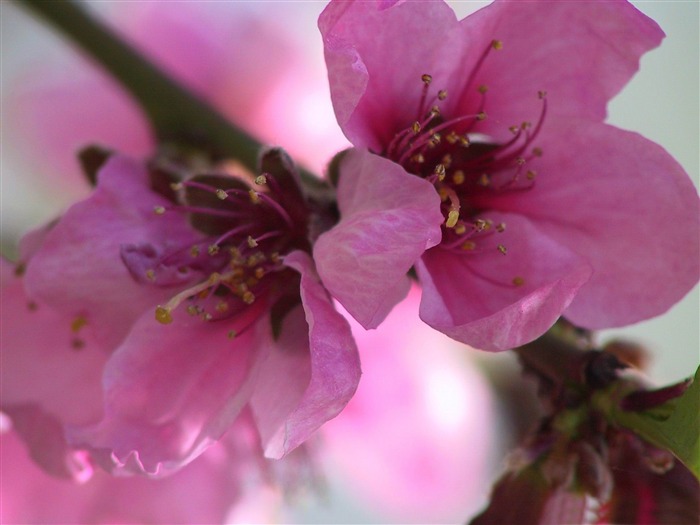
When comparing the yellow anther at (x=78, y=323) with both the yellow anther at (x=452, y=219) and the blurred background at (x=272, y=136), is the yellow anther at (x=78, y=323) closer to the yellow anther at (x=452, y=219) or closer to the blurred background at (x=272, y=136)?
the yellow anther at (x=452, y=219)

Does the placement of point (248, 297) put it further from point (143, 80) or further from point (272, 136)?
point (272, 136)

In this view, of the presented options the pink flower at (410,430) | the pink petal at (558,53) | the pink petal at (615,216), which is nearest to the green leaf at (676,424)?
the pink petal at (615,216)

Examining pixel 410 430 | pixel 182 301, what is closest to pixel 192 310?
pixel 182 301

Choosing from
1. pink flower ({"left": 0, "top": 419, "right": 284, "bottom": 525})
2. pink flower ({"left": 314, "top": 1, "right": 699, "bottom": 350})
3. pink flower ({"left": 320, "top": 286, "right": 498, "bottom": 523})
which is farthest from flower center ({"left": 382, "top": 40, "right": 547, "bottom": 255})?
pink flower ({"left": 320, "top": 286, "right": 498, "bottom": 523})

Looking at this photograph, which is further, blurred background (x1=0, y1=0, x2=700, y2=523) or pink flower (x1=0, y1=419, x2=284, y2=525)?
blurred background (x1=0, y1=0, x2=700, y2=523)

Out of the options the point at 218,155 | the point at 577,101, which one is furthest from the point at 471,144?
the point at 218,155

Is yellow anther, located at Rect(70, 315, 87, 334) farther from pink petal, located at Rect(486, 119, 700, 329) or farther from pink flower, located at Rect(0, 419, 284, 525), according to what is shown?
pink petal, located at Rect(486, 119, 700, 329)
